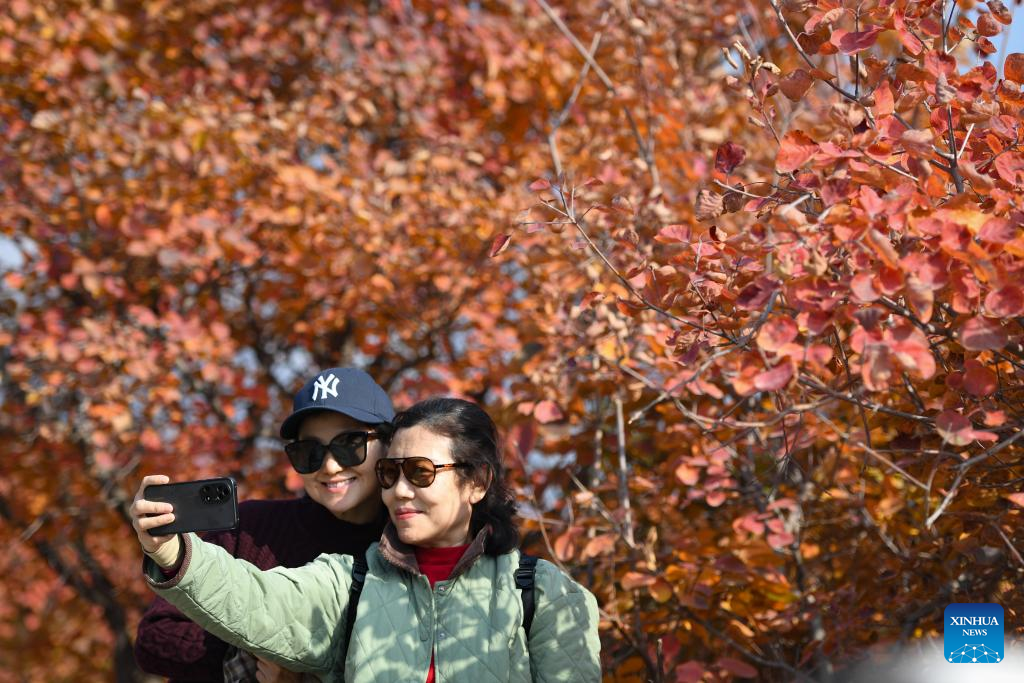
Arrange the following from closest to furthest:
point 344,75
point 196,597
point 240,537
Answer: point 196,597 < point 240,537 < point 344,75

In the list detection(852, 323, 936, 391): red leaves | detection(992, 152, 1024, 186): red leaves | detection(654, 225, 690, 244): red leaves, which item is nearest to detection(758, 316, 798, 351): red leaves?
detection(852, 323, 936, 391): red leaves

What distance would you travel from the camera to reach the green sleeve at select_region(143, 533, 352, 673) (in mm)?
1758

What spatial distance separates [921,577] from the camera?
2842mm

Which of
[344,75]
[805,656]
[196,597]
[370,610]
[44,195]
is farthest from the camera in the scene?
[344,75]

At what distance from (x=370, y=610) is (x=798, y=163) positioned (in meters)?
1.18

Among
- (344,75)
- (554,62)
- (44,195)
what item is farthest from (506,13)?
(44,195)

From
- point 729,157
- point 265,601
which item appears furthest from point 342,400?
point 729,157

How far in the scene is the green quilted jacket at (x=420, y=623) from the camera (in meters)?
1.95

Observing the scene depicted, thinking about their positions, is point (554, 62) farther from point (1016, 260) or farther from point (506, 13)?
point (1016, 260)

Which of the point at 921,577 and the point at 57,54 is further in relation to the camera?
the point at 57,54

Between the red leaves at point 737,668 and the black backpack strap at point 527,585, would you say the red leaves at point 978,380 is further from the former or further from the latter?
the red leaves at point 737,668

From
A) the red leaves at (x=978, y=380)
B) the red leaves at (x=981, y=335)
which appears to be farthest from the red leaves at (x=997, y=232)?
the red leaves at (x=978, y=380)

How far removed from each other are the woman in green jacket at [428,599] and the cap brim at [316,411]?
0.57 ft

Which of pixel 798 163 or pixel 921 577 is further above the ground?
pixel 798 163
